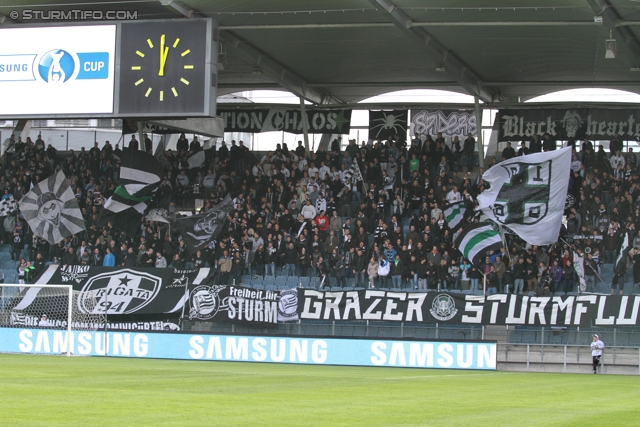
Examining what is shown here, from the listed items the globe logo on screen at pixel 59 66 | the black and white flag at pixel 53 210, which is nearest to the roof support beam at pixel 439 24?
the globe logo on screen at pixel 59 66

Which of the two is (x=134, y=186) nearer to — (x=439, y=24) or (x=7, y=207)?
(x=7, y=207)

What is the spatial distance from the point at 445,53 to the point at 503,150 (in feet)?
12.7

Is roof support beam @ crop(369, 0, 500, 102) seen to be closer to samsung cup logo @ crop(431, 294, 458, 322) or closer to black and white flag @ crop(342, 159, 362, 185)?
black and white flag @ crop(342, 159, 362, 185)

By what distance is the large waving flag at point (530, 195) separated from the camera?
1077 inches

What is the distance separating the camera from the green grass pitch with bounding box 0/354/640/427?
978 centimetres

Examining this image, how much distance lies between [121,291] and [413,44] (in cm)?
1211

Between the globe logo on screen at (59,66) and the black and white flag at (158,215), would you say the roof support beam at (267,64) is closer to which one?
the globe logo on screen at (59,66)

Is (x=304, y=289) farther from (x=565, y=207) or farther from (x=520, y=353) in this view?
(x=565, y=207)

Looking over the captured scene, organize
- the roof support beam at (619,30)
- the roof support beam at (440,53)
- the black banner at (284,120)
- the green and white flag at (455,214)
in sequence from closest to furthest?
the roof support beam at (619,30), the roof support beam at (440,53), the green and white flag at (455,214), the black banner at (284,120)

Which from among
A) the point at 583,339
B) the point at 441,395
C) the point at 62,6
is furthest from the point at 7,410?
the point at 62,6

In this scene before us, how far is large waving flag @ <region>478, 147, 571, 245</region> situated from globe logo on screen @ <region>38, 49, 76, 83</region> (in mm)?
12075

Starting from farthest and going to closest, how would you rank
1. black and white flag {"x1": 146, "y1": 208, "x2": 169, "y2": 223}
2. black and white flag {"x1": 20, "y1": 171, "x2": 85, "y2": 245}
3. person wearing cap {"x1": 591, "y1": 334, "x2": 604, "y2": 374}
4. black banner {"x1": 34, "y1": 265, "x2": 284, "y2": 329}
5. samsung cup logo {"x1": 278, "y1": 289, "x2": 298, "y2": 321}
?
black and white flag {"x1": 146, "y1": 208, "x2": 169, "y2": 223}, black and white flag {"x1": 20, "y1": 171, "x2": 85, "y2": 245}, black banner {"x1": 34, "y1": 265, "x2": 284, "y2": 329}, samsung cup logo {"x1": 278, "y1": 289, "x2": 298, "y2": 321}, person wearing cap {"x1": 591, "y1": 334, "x2": 604, "y2": 374}

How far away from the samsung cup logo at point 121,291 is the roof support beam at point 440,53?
10.2 meters

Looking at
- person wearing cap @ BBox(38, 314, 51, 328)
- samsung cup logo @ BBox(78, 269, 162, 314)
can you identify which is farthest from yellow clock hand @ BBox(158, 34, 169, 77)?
person wearing cap @ BBox(38, 314, 51, 328)
